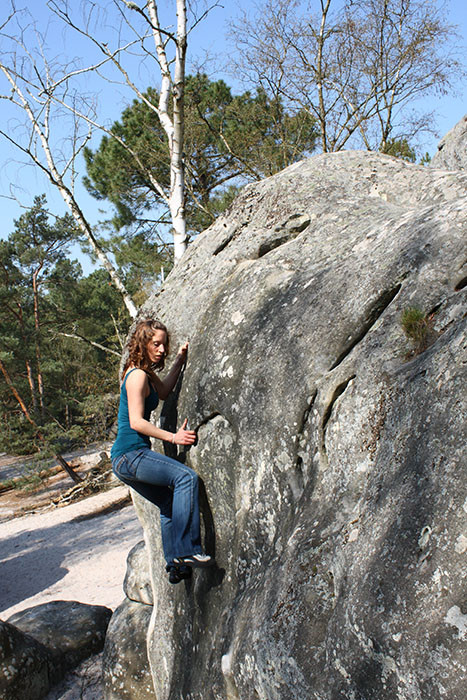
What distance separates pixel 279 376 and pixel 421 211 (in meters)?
1.30

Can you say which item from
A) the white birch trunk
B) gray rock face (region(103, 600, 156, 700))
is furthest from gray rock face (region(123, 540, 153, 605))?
the white birch trunk

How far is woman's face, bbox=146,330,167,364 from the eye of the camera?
13.6 ft

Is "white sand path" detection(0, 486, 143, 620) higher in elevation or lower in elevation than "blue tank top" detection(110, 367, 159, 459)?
lower

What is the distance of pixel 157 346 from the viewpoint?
4219 mm

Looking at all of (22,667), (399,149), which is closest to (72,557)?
(22,667)

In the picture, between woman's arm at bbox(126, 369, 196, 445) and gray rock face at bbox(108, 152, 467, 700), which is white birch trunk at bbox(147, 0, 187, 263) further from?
woman's arm at bbox(126, 369, 196, 445)

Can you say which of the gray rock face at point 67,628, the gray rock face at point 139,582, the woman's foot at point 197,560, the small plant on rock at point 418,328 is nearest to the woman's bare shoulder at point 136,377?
the woman's foot at point 197,560

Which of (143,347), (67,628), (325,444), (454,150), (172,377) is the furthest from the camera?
(454,150)

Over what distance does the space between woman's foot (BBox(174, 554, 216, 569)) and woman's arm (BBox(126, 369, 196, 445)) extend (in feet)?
2.34

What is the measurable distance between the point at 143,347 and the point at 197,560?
1524mm

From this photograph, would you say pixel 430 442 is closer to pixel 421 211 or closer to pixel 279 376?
pixel 279 376

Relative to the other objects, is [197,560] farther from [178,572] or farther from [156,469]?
[156,469]

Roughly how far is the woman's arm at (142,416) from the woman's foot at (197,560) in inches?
28.0

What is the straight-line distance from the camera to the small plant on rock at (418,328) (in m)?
2.58
